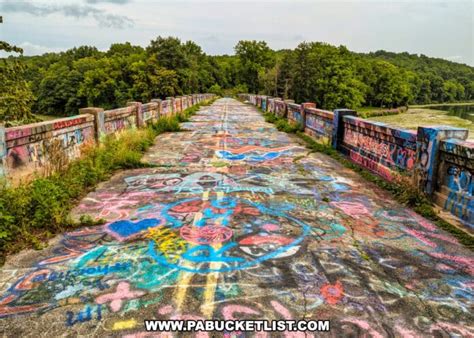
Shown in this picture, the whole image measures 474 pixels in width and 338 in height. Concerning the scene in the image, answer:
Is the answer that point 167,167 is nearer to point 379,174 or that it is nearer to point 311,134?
point 379,174

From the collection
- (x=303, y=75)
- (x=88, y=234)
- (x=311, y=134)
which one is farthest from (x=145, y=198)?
(x=303, y=75)

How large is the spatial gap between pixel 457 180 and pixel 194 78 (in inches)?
2236

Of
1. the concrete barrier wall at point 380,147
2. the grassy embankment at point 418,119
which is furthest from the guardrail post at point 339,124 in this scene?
the grassy embankment at point 418,119

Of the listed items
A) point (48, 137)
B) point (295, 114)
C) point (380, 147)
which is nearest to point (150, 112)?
point (295, 114)

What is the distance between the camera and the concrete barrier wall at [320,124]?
11.5 metres

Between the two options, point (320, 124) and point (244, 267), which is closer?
point (244, 267)

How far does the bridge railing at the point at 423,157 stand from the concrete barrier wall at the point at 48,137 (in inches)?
272

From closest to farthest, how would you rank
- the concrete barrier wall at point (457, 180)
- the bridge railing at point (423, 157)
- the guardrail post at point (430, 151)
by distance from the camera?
the concrete barrier wall at point (457, 180) → the bridge railing at point (423, 157) → the guardrail post at point (430, 151)

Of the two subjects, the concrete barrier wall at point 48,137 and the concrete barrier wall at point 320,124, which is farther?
the concrete barrier wall at point 320,124

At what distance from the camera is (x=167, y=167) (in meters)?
8.70

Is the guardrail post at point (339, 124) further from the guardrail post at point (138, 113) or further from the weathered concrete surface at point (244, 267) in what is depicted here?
the guardrail post at point (138, 113)

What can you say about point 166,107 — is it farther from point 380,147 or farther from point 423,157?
point 423,157

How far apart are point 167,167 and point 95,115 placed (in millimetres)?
2510

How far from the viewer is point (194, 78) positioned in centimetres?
5888
